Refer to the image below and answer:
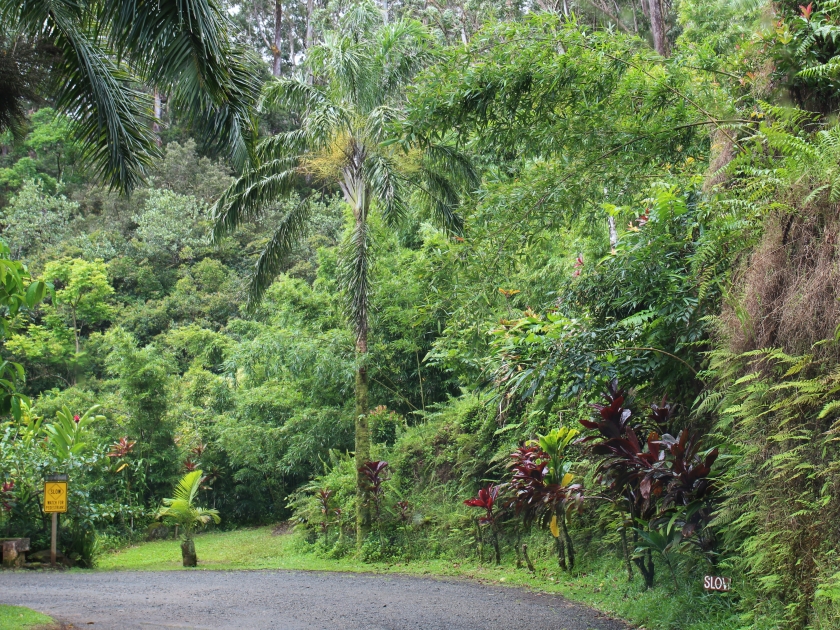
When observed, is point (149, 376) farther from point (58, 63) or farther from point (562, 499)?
point (562, 499)

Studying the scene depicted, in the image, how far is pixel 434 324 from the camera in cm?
1548

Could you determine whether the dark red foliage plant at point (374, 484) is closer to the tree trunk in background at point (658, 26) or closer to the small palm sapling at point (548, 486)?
the small palm sapling at point (548, 486)

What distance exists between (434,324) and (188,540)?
6.74 meters

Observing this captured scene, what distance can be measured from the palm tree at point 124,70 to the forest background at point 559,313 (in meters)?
0.11

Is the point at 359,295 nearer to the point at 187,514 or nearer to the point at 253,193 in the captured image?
the point at 253,193

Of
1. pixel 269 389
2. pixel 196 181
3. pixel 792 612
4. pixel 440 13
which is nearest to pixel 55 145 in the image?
pixel 196 181

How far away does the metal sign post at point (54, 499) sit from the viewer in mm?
11016

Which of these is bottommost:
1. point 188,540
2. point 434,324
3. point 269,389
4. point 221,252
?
point 188,540

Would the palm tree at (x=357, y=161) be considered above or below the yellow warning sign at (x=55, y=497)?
above

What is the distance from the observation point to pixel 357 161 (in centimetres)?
1258

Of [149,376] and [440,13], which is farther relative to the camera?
[440,13]

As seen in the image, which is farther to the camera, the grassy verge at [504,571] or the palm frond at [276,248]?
the palm frond at [276,248]

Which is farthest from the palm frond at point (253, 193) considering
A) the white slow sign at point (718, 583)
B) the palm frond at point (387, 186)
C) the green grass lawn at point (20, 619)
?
the white slow sign at point (718, 583)

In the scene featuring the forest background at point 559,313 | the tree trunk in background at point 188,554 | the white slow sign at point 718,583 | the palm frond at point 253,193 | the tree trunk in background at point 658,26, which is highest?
the tree trunk in background at point 658,26
